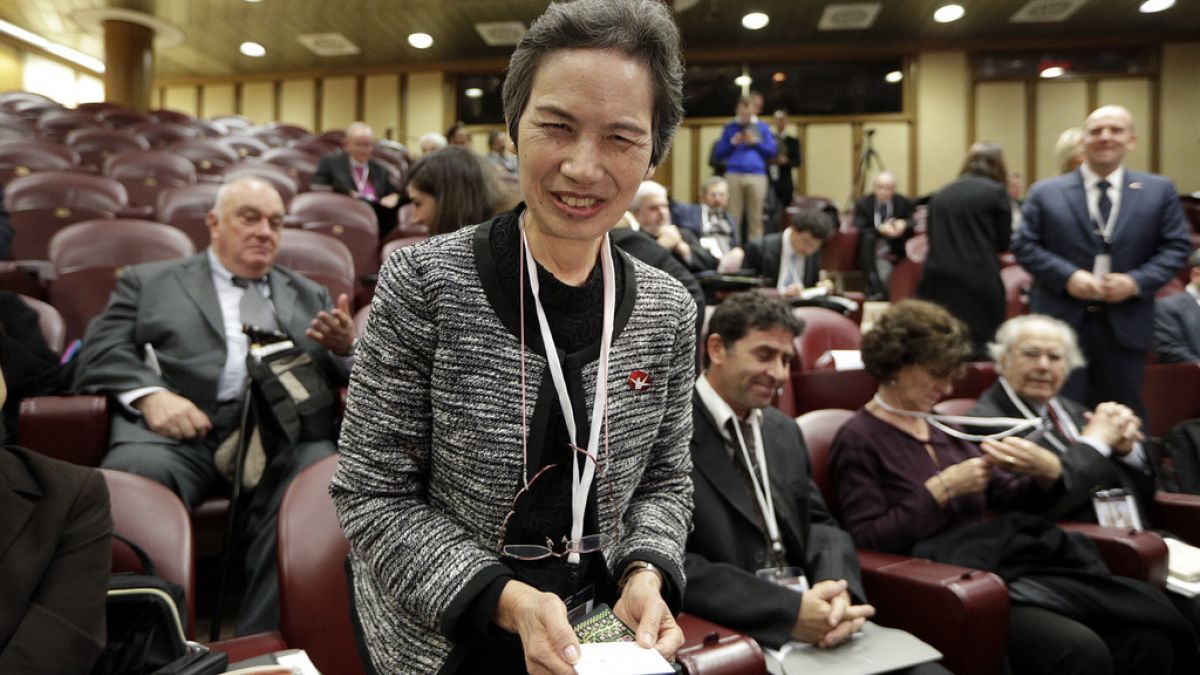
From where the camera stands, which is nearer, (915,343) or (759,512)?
(759,512)

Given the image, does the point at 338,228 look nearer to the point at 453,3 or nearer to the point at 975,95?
the point at 453,3

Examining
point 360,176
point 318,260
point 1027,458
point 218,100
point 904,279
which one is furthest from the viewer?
point 218,100

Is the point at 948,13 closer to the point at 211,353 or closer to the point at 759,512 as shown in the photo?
the point at 759,512

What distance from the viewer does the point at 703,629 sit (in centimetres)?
134

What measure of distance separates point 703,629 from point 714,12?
7513mm

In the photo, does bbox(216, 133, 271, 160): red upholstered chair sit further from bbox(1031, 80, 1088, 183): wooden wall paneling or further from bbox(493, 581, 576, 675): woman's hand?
bbox(1031, 80, 1088, 183): wooden wall paneling

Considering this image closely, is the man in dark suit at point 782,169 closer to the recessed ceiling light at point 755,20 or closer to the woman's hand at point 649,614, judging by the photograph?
the recessed ceiling light at point 755,20

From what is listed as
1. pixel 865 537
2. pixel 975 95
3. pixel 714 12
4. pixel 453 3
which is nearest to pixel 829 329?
pixel 865 537

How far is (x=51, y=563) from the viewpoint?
42.1 inches

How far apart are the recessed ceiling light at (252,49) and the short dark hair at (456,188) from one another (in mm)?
9356

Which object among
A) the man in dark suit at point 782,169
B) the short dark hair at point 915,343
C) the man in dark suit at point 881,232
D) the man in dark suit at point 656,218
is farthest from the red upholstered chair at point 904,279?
the short dark hair at point 915,343

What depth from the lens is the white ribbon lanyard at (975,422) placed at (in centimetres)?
212

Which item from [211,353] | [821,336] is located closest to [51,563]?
[211,353]

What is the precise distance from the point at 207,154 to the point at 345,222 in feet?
9.07
